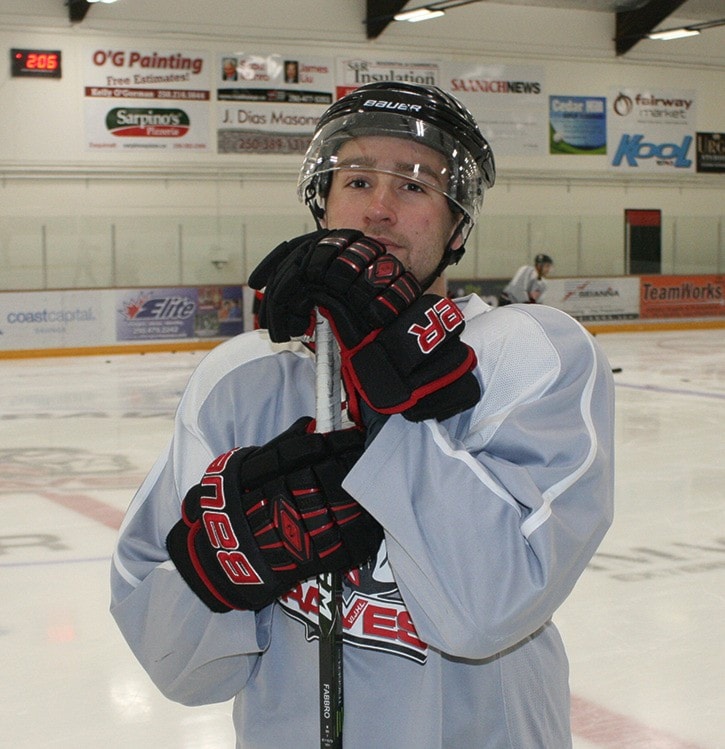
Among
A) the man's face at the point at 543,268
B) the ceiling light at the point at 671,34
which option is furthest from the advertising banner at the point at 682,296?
the man's face at the point at 543,268

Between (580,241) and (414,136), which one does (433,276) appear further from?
(580,241)

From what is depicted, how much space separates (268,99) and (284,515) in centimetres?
1568

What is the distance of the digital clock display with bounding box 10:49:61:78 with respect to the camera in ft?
48.6

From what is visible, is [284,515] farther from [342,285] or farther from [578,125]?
[578,125]

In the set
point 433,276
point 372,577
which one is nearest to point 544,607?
point 372,577

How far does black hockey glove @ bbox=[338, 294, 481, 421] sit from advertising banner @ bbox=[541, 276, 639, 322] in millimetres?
16163

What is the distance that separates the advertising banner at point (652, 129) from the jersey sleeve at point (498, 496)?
18465 millimetres

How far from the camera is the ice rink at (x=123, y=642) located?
→ 283 cm

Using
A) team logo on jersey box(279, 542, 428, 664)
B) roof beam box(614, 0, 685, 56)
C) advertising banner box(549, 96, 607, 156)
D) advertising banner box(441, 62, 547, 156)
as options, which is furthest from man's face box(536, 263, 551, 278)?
team logo on jersey box(279, 542, 428, 664)

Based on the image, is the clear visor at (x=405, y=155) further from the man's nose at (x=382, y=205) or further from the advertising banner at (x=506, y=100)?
the advertising banner at (x=506, y=100)

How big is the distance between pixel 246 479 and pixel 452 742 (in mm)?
372

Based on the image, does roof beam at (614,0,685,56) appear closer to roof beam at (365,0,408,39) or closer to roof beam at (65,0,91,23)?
roof beam at (365,0,408,39)

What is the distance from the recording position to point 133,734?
110 inches

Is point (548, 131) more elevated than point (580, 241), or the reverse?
point (548, 131)
